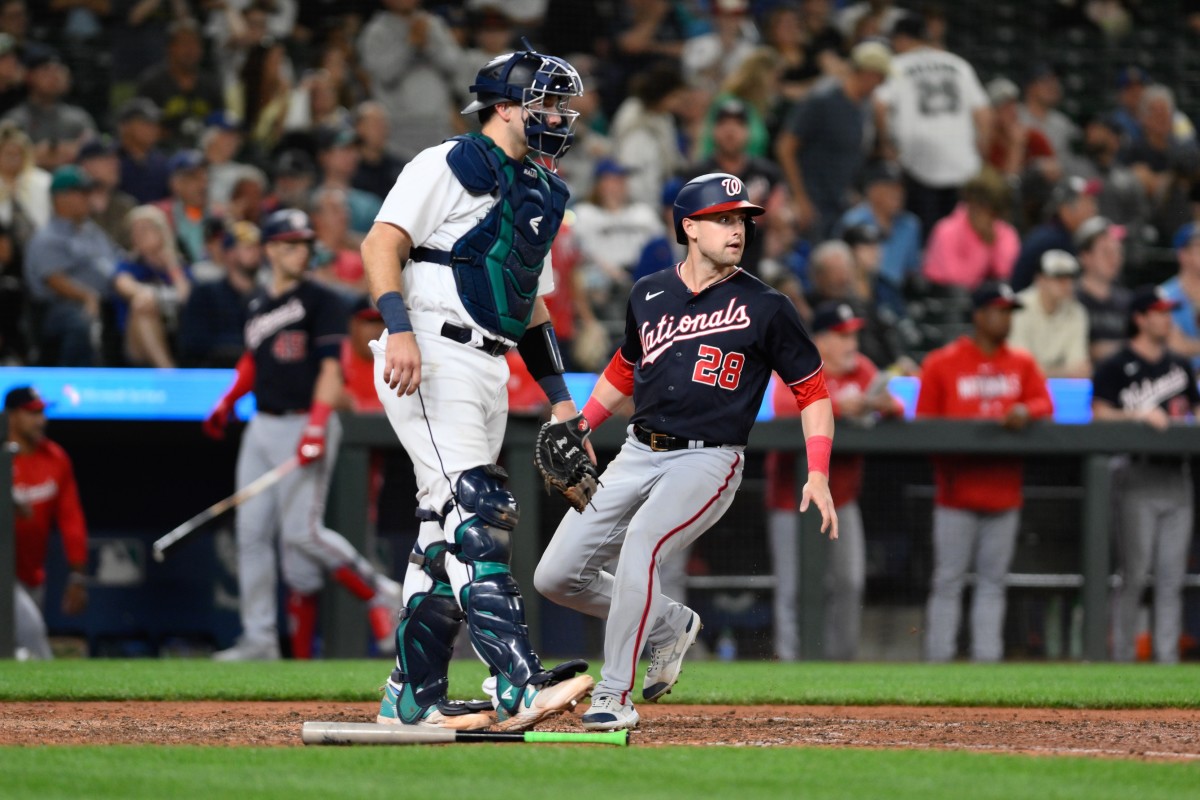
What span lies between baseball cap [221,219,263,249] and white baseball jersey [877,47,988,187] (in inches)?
190

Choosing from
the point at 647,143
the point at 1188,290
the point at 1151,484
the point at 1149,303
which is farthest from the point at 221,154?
the point at 1188,290

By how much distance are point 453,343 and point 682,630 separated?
1235 mm

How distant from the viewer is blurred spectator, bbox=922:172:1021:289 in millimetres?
11875

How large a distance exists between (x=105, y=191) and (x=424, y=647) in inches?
261

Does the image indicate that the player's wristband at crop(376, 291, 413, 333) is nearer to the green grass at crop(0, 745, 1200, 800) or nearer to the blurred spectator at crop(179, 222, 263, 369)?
the green grass at crop(0, 745, 1200, 800)

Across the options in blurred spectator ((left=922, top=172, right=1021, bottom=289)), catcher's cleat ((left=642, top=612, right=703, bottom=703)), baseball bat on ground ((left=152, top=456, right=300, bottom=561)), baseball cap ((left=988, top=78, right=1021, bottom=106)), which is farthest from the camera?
baseball cap ((left=988, top=78, right=1021, bottom=106))

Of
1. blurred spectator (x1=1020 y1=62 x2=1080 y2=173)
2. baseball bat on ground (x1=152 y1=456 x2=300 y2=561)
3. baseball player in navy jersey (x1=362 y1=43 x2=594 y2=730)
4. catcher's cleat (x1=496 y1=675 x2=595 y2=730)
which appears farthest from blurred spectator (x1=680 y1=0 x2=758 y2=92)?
catcher's cleat (x1=496 y1=675 x2=595 y2=730)

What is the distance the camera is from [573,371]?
10.6 m

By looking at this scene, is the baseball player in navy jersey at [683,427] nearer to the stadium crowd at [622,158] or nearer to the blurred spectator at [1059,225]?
the stadium crowd at [622,158]

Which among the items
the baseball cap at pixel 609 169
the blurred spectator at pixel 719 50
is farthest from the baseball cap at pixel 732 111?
the blurred spectator at pixel 719 50

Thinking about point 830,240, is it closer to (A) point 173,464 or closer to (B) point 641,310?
(A) point 173,464

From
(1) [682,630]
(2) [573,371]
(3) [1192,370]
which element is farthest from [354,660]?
(3) [1192,370]

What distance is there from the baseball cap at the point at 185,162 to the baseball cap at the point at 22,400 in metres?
2.33

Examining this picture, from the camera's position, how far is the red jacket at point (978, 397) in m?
9.20
